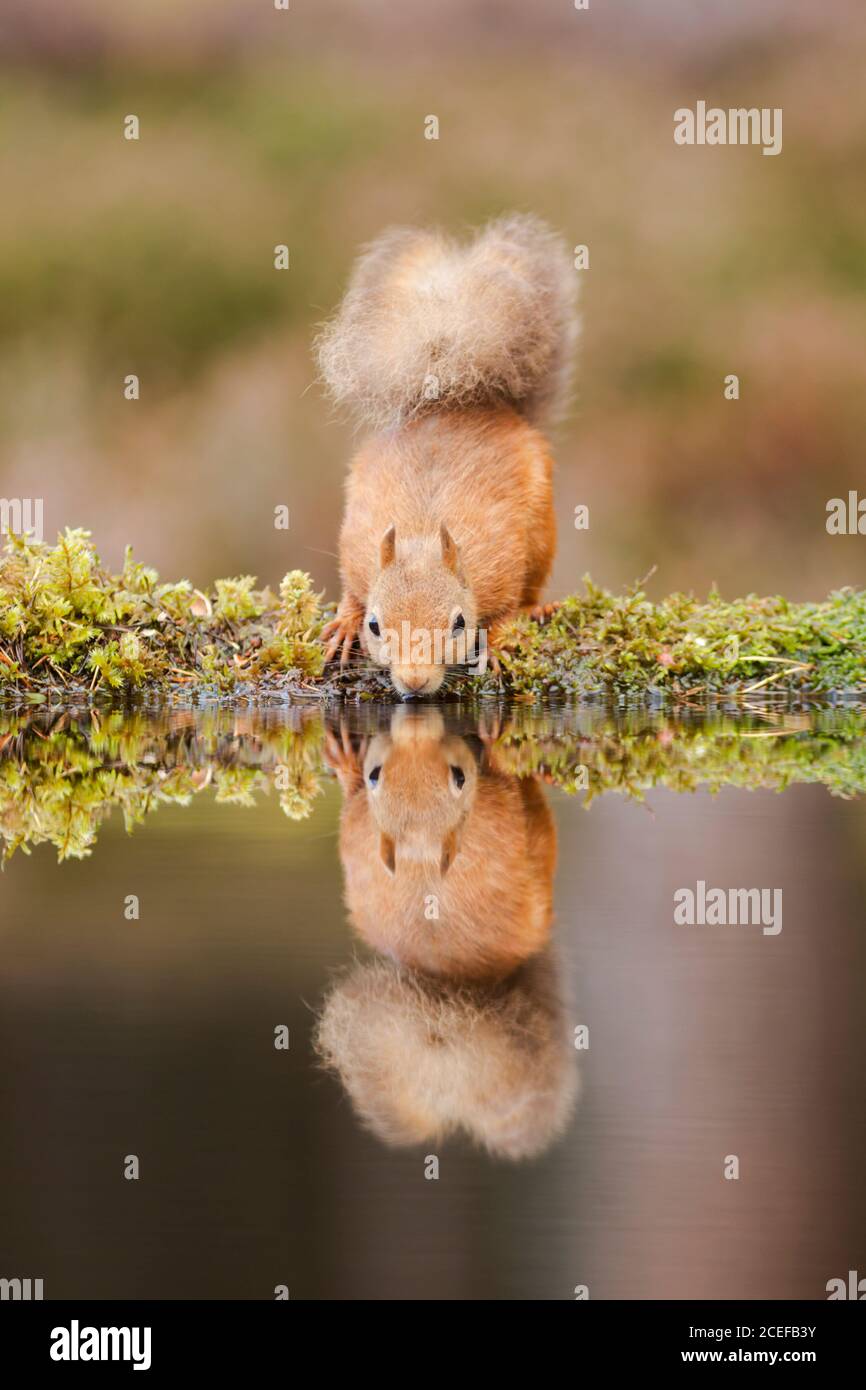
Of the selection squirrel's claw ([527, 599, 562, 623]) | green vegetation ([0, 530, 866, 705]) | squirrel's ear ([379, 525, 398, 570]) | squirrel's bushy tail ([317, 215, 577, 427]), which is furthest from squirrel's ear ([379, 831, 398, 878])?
squirrel's bushy tail ([317, 215, 577, 427])

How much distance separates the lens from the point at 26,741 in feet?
12.2

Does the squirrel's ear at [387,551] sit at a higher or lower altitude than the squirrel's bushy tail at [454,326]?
lower

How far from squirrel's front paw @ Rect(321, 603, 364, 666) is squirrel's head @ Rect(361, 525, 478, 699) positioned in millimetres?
335

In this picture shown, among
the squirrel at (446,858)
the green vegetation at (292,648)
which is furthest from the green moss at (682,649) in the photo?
the squirrel at (446,858)

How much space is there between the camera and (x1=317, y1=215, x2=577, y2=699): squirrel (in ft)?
13.6

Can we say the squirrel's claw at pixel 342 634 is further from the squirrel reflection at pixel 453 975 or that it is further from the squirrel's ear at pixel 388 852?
the squirrel's ear at pixel 388 852

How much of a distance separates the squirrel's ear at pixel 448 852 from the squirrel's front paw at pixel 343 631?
81.0 inches

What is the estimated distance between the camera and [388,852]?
7.91 ft

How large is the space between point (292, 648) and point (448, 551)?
0.68 m

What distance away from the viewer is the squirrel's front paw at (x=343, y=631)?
180 inches

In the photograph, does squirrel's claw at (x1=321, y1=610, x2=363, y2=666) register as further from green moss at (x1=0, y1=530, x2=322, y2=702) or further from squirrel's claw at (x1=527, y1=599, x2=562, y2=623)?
squirrel's claw at (x1=527, y1=599, x2=562, y2=623)

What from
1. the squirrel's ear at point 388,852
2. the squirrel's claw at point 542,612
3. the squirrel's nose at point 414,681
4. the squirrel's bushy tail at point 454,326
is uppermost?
the squirrel's bushy tail at point 454,326

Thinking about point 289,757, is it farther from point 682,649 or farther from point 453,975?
point 453,975

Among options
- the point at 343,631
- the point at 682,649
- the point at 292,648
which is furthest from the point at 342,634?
the point at 682,649
